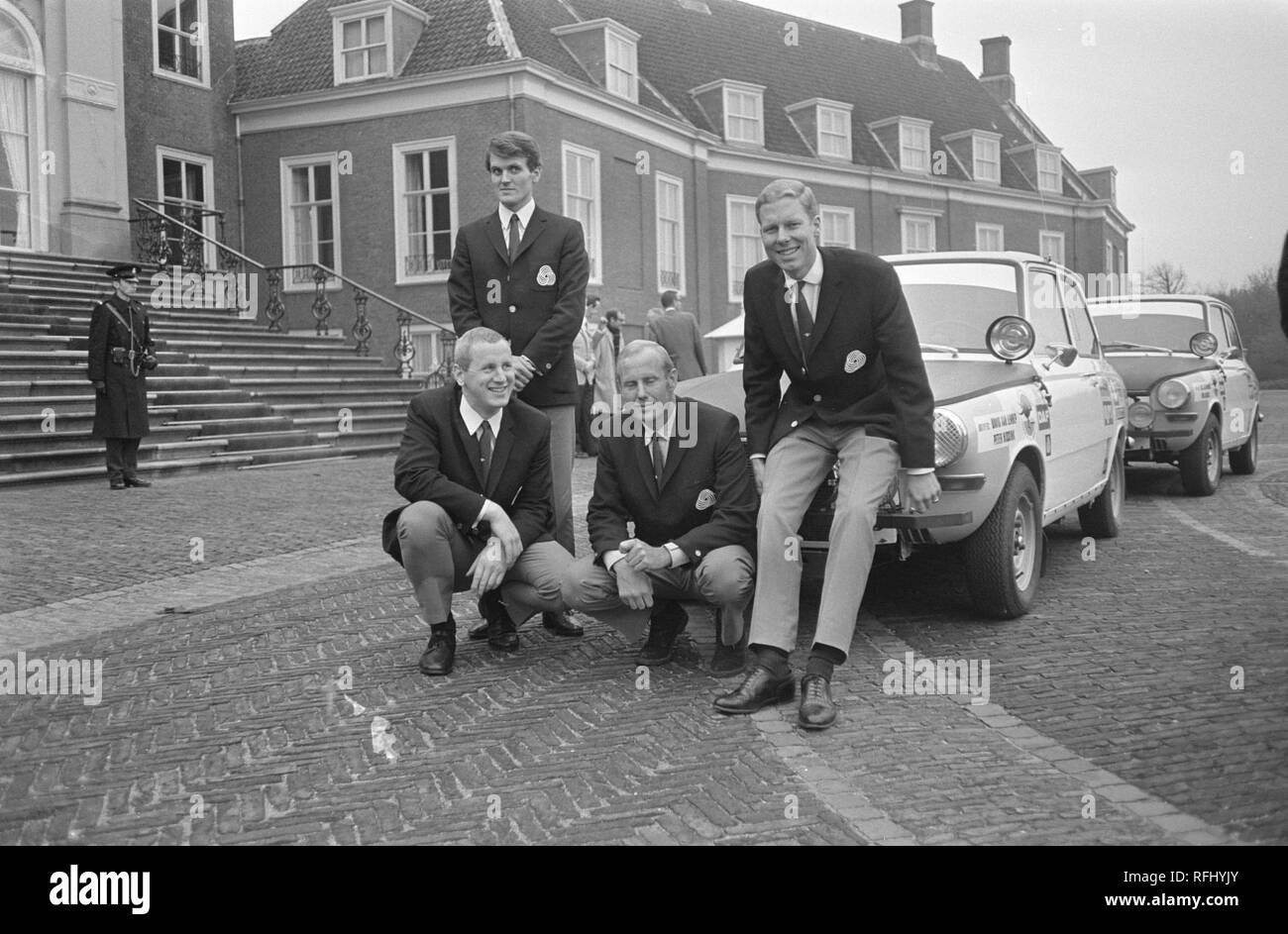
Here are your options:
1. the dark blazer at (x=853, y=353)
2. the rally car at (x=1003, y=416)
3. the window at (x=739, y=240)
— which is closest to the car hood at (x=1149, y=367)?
the rally car at (x=1003, y=416)

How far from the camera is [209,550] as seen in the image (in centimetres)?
798

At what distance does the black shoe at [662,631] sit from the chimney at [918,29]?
3975cm

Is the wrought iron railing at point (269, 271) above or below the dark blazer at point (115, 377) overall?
above

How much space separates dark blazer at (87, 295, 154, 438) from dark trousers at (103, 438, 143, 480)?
13 cm

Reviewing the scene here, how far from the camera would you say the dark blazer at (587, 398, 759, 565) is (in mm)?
4832

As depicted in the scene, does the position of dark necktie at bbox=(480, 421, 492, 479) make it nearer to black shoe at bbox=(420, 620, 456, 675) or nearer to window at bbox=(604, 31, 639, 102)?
black shoe at bbox=(420, 620, 456, 675)

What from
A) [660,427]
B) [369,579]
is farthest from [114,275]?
[660,427]

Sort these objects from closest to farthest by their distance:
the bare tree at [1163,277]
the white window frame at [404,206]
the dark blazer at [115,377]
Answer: the dark blazer at [115,377]
the white window frame at [404,206]
the bare tree at [1163,277]

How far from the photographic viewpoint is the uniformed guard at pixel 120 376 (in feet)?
37.8

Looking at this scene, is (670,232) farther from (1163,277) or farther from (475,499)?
(1163,277)

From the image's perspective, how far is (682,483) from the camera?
485cm

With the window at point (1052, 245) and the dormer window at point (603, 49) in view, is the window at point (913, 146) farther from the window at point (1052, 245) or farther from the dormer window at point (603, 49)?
the dormer window at point (603, 49)

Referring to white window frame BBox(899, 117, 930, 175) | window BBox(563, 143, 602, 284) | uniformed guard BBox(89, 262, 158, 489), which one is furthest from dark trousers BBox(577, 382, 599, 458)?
white window frame BBox(899, 117, 930, 175)

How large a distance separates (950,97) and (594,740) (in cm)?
3980
